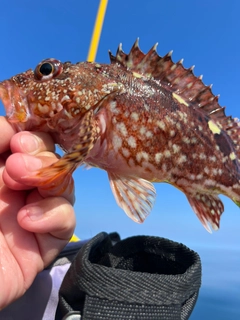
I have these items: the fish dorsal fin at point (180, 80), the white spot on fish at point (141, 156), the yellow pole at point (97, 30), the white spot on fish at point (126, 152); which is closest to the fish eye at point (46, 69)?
the fish dorsal fin at point (180, 80)

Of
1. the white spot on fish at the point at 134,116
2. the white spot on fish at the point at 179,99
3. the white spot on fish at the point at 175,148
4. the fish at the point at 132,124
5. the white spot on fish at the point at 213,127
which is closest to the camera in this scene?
the fish at the point at 132,124

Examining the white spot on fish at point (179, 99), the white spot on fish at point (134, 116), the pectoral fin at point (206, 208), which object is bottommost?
the pectoral fin at point (206, 208)

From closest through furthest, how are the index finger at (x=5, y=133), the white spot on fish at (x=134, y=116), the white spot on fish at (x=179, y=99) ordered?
the index finger at (x=5, y=133) → the white spot on fish at (x=134, y=116) → the white spot on fish at (x=179, y=99)

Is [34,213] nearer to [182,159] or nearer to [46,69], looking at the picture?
[46,69]

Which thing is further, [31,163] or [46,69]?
[46,69]

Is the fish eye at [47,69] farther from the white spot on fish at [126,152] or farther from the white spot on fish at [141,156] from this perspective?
the white spot on fish at [141,156]

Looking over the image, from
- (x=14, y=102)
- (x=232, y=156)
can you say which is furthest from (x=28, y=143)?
(x=232, y=156)

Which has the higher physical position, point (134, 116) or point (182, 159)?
point (134, 116)
